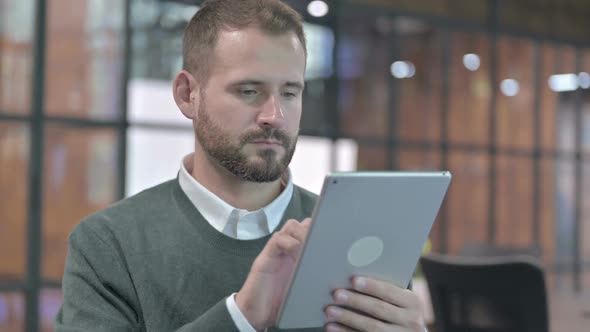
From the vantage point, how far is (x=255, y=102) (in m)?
1.52

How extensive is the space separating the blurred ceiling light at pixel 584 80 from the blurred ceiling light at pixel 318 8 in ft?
15.4

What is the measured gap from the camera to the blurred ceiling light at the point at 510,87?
32.7 feet

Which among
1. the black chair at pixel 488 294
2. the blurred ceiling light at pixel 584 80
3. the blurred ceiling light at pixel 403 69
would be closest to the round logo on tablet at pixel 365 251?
the black chair at pixel 488 294

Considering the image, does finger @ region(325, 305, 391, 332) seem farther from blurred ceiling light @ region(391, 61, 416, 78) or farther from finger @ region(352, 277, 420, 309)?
blurred ceiling light @ region(391, 61, 416, 78)

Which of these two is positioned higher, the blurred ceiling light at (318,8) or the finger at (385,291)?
the blurred ceiling light at (318,8)

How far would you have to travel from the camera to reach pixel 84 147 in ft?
20.9

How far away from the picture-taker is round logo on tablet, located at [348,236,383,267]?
1.33 meters

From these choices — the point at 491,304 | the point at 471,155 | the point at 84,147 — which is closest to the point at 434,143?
the point at 471,155

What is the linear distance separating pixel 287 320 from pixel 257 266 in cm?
11

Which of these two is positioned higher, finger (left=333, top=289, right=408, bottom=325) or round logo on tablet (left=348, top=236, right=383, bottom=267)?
round logo on tablet (left=348, top=236, right=383, bottom=267)

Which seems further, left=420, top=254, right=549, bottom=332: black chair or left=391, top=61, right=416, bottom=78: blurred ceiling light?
left=391, top=61, right=416, bottom=78: blurred ceiling light

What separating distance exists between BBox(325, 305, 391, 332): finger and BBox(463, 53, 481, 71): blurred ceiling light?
844 centimetres

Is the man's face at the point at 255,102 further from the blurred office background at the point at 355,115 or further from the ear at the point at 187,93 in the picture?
the blurred office background at the point at 355,115

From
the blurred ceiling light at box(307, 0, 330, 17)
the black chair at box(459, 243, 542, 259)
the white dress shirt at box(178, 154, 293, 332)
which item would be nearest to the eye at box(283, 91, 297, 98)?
the white dress shirt at box(178, 154, 293, 332)
